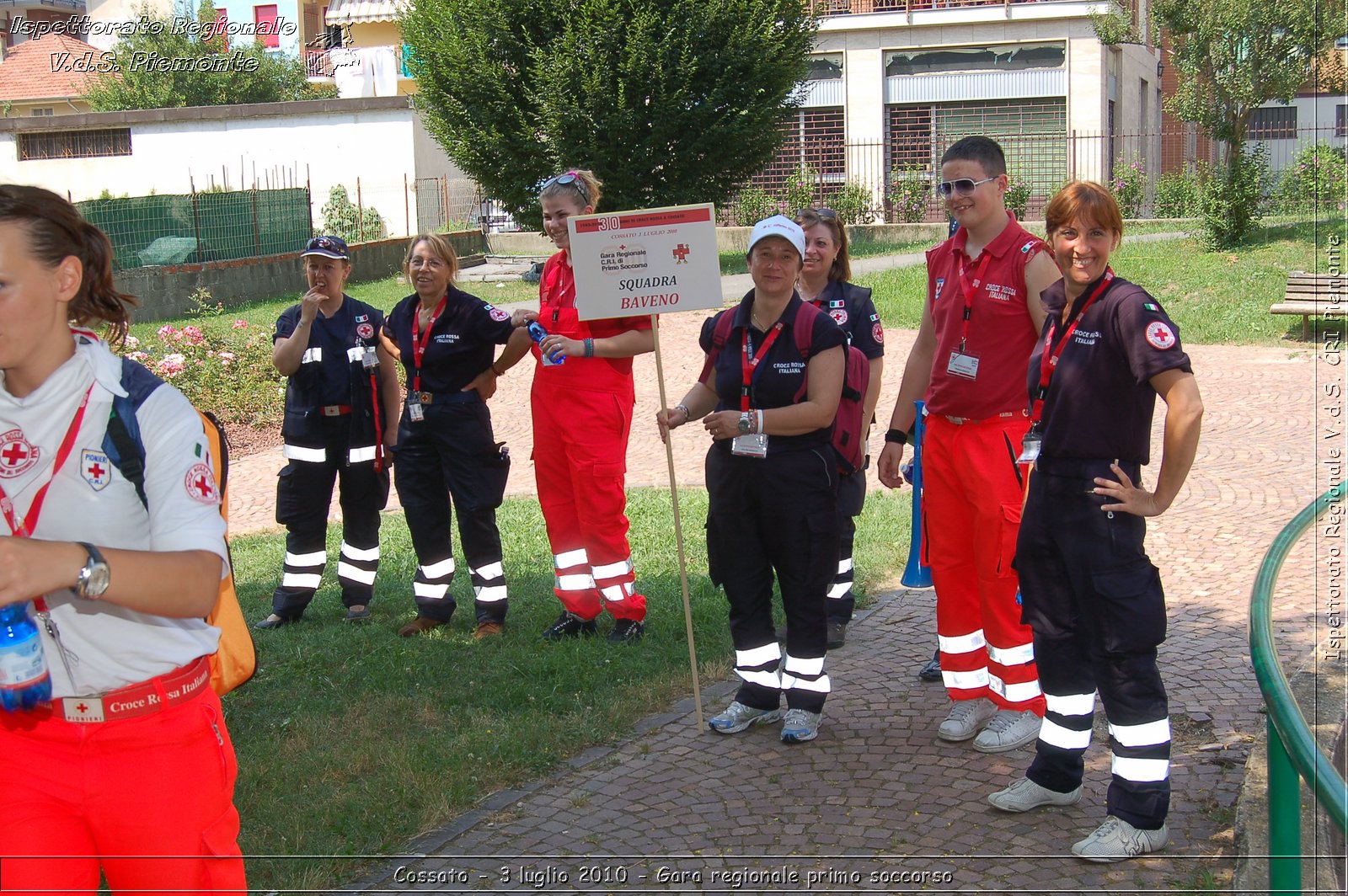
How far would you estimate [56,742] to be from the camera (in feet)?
8.91

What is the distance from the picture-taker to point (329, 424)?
7.68m

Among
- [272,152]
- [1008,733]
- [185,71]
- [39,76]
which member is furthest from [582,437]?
[39,76]

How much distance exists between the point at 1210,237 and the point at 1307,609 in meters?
17.2

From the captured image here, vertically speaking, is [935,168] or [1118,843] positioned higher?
[935,168]

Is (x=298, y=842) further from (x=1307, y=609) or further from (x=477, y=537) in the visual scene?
(x=1307, y=609)

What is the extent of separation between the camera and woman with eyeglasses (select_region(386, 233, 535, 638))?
723 cm

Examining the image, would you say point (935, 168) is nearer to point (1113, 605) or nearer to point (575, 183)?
point (575, 183)

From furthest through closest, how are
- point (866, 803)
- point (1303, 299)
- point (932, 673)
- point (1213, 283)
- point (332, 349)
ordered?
point (1213, 283), point (1303, 299), point (332, 349), point (932, 673), point (866, 803)

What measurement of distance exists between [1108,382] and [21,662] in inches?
135

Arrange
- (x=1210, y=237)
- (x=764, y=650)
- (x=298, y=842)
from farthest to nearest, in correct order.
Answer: (x=1210, y=237) → (x=764, y=650) → (x=298, y=842)

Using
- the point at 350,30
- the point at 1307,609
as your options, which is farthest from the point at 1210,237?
the point at 350,30

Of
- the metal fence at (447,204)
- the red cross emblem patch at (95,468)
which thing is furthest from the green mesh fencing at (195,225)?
the red cross emblem patch at (95,468)

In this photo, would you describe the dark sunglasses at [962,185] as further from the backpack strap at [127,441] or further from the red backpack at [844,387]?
the backpack strap at [127,441]

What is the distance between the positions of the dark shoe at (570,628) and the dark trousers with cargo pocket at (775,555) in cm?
156
